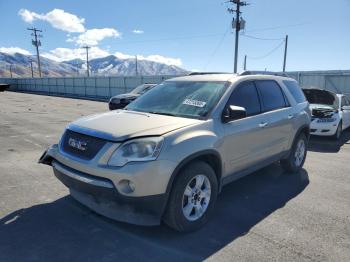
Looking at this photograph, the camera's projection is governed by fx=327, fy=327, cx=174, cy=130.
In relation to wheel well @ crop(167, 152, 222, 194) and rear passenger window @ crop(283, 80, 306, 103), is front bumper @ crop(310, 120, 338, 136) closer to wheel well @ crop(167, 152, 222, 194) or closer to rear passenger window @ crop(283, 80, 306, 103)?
rear passenger window @ crop(283, 80, 306, 103)

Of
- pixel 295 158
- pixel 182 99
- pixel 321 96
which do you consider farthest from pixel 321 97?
pixel 182 99

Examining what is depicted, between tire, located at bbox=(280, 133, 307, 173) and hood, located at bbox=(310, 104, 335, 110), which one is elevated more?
hood, located at bbox=(310, 104, 335, 110)

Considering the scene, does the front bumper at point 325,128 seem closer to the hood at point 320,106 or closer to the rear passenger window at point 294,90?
the hood at point 320,106

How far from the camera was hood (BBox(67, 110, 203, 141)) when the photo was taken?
11.3 ft

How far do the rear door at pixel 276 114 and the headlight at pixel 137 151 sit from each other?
7.36ft

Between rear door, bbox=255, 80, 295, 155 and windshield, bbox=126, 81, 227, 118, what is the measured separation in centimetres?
100

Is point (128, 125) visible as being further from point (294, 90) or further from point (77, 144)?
point (294, 90)

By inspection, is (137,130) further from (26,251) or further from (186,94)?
(26,251)

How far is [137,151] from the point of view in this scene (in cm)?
332

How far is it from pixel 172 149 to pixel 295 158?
3.59 meters

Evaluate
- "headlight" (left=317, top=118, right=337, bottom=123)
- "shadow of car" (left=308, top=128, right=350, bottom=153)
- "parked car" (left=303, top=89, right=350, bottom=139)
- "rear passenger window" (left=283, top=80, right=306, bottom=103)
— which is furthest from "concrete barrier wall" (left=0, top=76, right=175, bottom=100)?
"rear passenger window" (left=283, top=80, right=306, bottom=103)

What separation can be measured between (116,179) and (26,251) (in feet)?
3.73

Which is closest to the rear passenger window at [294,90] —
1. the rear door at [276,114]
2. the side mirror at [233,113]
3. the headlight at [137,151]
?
the rear door at [276,114]

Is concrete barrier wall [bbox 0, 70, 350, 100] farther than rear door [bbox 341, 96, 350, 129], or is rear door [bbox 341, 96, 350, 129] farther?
concrete barrier wall [bbox 0, 70, 350, 100]
